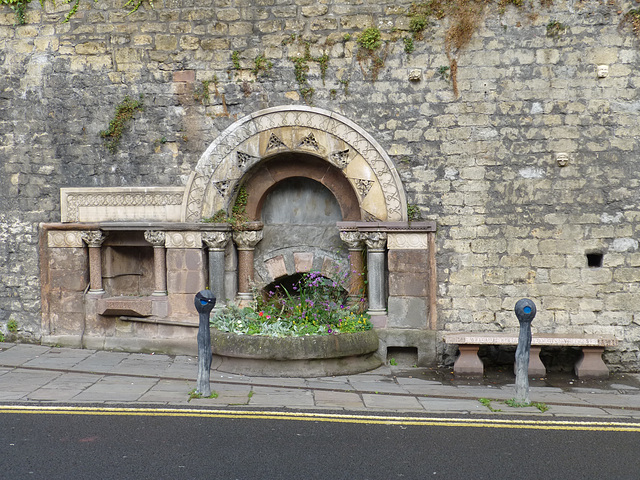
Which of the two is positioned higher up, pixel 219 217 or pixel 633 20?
pixel 633 20

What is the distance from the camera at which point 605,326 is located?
7797 millimetres

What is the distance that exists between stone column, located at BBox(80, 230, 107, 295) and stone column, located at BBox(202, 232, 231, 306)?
1.52 meters

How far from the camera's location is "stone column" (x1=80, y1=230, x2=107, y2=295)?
8555mm

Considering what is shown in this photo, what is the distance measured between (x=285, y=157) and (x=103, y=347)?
11.8 feet

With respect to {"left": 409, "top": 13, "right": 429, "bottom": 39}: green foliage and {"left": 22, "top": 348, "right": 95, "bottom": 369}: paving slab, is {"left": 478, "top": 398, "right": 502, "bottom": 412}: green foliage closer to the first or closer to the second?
{"left": 409, "top": 13, "right": 429, "bottom": 39}: green foliage

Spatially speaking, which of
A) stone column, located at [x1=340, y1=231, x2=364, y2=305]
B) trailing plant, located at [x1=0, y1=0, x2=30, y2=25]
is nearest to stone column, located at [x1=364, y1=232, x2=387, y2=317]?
stone column, located at [x1=340, y1=231, x2=364, y2=305]

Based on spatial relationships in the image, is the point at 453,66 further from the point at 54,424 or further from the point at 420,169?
the point at 54,424

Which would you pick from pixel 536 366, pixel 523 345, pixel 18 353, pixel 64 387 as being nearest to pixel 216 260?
pixel 64 387

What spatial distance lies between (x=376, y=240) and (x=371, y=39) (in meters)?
2.53

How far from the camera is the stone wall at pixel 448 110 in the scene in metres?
7.71

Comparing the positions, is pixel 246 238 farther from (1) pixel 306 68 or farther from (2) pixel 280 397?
(2) pixel 280 397

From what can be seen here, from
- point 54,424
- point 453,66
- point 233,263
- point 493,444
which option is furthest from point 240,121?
point 493,444

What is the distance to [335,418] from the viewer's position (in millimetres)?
5695

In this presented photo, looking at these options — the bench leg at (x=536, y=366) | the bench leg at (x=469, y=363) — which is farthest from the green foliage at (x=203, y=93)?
the bench leg at (x=536, y=366)
